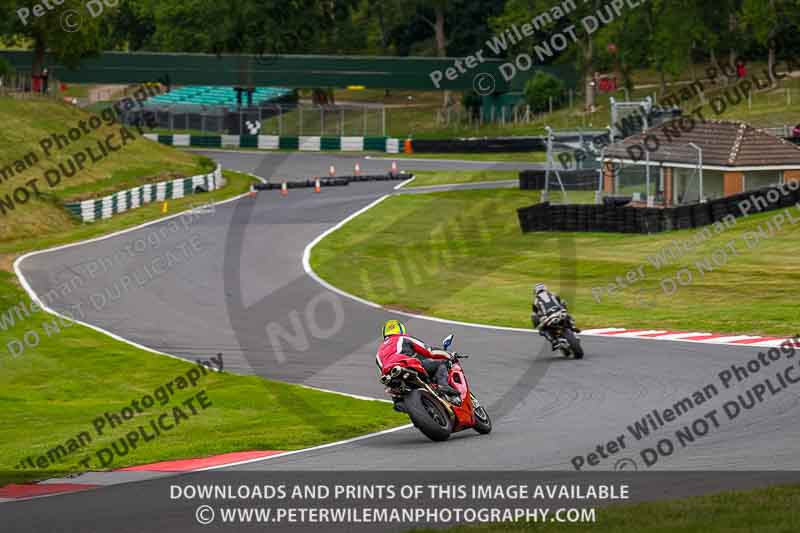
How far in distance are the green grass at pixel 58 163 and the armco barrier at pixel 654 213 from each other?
60.1 ft

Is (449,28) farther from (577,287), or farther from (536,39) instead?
(577,287)

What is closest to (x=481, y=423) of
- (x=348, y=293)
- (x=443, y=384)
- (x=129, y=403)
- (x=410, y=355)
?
(x=443, y=384)

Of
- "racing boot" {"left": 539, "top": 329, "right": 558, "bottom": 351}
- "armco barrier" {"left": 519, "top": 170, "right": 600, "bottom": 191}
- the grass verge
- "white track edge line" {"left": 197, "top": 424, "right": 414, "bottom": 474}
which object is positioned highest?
"white track edge line" {"left": 197, "top": 424, "right": 414, "bottom": 474}

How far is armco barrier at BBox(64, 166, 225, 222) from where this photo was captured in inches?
1970

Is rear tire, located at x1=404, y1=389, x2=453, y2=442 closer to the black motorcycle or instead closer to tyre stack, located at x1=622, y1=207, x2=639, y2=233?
the black motorcycle

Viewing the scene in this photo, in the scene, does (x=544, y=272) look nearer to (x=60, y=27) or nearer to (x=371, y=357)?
(x=371, y=357)

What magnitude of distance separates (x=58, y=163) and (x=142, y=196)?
466 centimetres

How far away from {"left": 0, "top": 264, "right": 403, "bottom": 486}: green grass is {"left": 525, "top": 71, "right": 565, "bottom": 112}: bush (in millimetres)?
60459

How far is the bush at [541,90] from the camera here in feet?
282

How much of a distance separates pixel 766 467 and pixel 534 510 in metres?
3.22

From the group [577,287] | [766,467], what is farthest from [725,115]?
[766,467]

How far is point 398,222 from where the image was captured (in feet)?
162

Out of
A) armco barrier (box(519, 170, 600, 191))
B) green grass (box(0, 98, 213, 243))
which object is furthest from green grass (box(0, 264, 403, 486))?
armco barrier (box(519, 170, 600, 191))

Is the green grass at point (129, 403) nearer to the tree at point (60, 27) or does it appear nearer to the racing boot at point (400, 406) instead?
the racing boot at point (400, 406)
